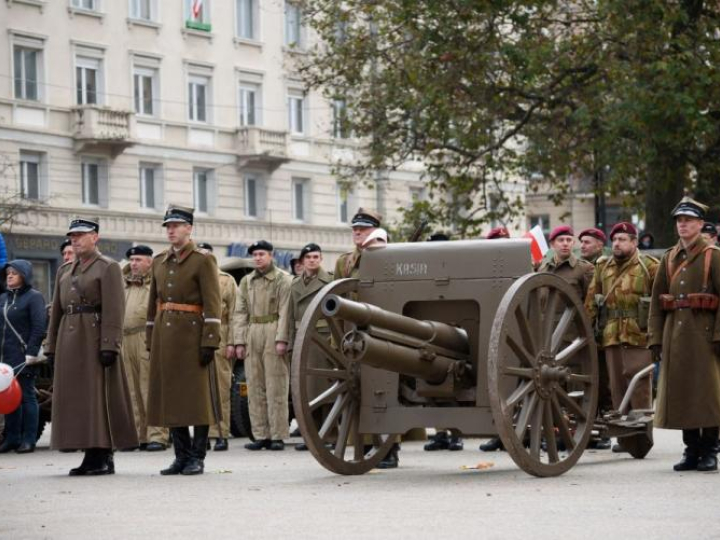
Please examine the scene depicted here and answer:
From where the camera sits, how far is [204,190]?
51.6m

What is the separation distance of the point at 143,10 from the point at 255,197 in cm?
715

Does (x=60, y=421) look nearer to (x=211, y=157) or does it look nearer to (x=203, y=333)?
(x=203, y=333)

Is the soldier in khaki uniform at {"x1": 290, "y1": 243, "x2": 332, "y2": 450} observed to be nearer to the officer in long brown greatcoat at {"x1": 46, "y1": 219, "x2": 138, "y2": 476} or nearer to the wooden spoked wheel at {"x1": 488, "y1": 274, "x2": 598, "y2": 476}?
the officer in long brown greatcoat at {"x1": 46, "y1": 219, "x2": 138, "y2": 476}

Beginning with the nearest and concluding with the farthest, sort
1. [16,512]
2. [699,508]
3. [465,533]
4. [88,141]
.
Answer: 1. [465,533]
2. [699,508]
3. [16,512]
4. [88,141]

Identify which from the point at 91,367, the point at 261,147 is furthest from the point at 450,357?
the point at 261,147

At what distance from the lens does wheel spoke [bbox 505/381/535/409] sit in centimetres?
1218

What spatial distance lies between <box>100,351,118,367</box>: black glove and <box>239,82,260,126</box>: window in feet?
126

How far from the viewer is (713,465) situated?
1285cm

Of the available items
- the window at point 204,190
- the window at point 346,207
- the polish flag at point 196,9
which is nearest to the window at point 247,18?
the polish flag at point 196,9

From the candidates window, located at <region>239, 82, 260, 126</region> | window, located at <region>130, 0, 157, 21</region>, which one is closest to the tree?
window, located at <region>130, 0, 157, 21</region>

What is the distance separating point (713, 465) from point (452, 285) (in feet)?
7.36

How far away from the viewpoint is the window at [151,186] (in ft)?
162

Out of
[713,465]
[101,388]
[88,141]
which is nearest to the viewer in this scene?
[713,465]

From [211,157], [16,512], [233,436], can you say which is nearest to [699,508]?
[16,512]
